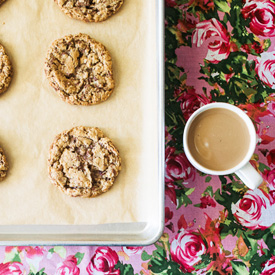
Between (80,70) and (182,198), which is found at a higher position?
(80,70)

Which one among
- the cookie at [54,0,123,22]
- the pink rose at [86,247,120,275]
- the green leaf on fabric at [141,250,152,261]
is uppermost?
the cookie at [54,0,123,22]

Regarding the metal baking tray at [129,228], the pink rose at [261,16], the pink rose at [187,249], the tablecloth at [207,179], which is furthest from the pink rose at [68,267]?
the pink rose at [261,16]

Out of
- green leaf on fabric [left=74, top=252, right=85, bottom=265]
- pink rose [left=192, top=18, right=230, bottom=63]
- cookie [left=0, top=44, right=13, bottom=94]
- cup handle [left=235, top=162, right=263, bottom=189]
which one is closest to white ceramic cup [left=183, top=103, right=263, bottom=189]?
cup handle [left=235, top=162, right=263, bottom=189]

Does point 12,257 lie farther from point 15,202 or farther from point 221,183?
point 221,183

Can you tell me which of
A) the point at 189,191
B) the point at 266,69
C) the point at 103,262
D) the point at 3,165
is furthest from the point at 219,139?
the point at 3,165

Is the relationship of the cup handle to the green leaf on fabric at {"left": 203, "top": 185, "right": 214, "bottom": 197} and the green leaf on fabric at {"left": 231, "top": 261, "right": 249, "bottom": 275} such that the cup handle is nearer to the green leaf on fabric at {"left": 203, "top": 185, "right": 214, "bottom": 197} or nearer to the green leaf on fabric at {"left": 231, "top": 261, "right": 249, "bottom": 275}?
the green leaf on fabric at {"left": 203, "top": 185, "right": 214, "bottom": 197}

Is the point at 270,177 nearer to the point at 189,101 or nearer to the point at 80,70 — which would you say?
the point at 189,101

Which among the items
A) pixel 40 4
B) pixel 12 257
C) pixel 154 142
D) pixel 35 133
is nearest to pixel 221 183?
pixel 154 142
